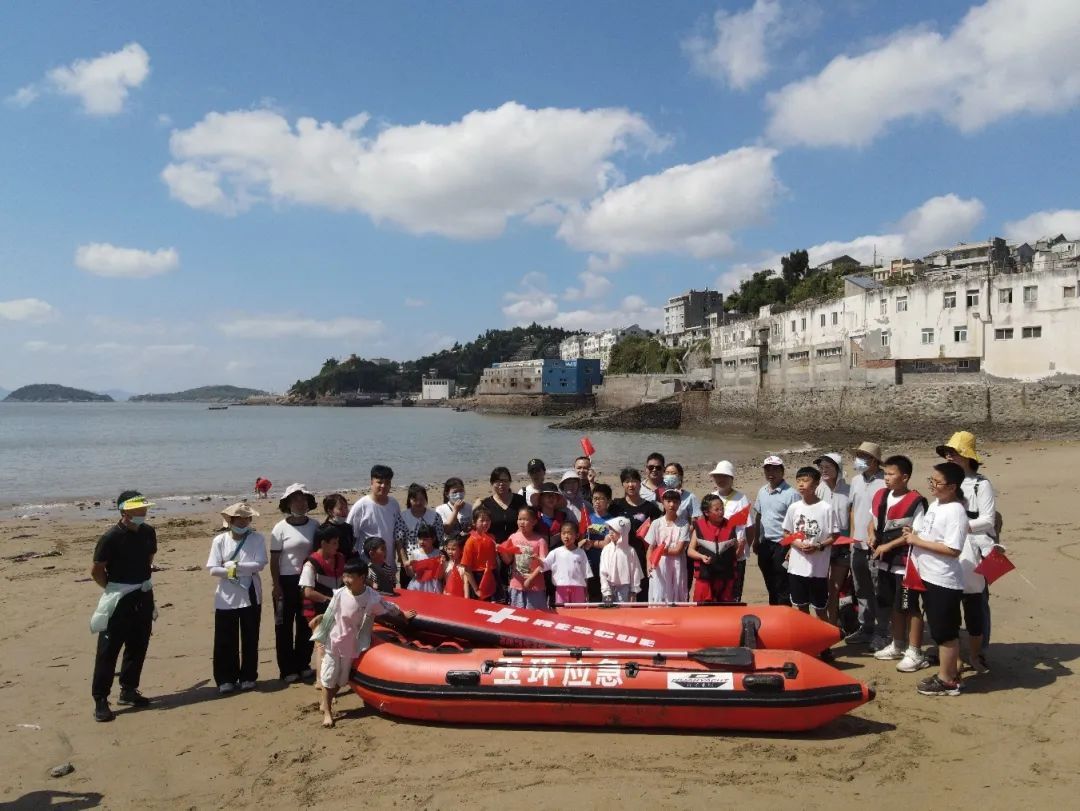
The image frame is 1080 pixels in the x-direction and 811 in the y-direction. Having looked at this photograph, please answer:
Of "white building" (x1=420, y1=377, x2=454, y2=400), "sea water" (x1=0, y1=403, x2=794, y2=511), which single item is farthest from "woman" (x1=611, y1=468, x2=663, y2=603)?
"white building" (x1=420, y1=377, x2=454, y2=400)

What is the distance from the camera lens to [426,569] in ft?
20.0

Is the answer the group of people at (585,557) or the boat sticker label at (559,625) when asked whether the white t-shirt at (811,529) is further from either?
the boat sticker label at (559,625)

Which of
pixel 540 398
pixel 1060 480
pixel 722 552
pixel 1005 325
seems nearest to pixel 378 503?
pixel 722 552

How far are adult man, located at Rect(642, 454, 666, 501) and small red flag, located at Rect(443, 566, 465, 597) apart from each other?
2.00 meters

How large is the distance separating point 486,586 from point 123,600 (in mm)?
2777

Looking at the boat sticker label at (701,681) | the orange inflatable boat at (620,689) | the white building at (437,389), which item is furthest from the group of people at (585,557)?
the white building at (437,389)

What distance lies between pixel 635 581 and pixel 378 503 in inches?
94.4

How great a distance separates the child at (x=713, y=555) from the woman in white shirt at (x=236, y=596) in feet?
11.8

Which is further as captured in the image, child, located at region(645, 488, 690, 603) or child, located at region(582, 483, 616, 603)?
child, located at region(582, 483, 616, 603)

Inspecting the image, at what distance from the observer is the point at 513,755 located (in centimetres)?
430

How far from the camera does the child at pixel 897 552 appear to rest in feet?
17.5

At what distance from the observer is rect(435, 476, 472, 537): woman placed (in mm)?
6582

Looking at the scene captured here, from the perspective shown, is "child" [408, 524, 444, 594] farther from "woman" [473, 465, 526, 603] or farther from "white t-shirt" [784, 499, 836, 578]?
"white t-shirt" [784, 499, 836, 578]

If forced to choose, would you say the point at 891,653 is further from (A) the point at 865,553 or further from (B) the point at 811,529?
(B) the point at 811,529
